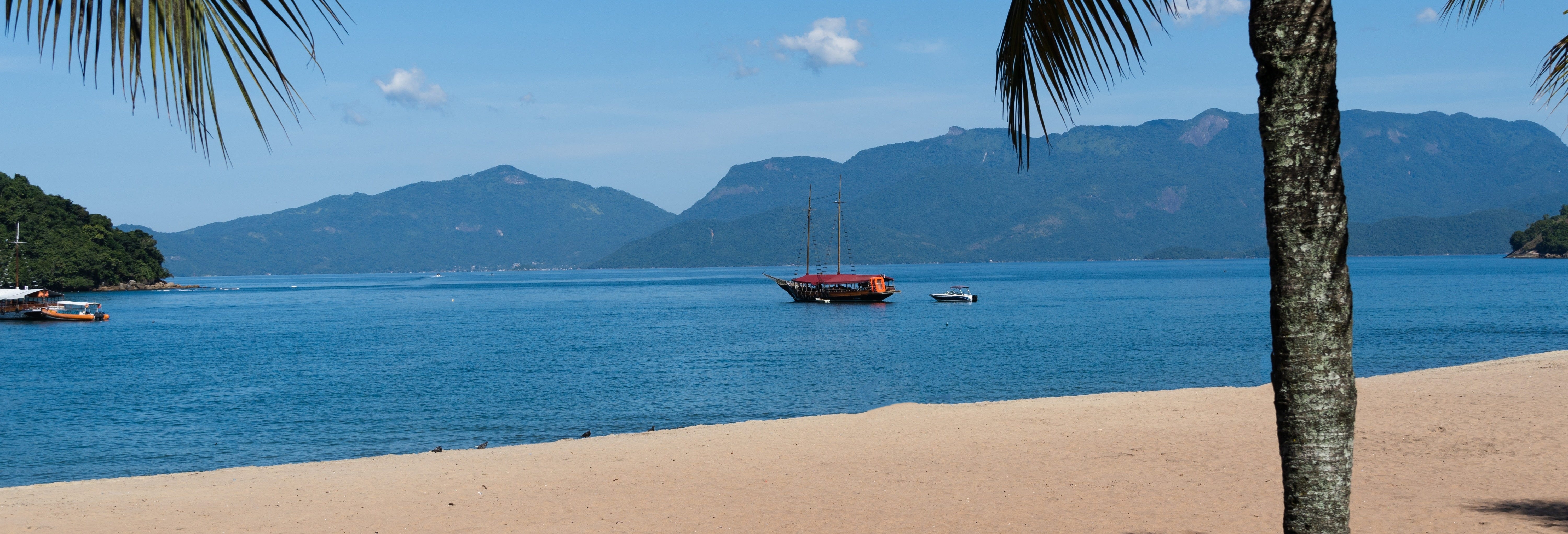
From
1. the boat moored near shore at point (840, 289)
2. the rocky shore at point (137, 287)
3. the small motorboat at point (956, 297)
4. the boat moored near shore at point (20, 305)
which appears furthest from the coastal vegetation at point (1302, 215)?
A: the rocky shore at point (137, 287)

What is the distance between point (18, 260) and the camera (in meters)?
103

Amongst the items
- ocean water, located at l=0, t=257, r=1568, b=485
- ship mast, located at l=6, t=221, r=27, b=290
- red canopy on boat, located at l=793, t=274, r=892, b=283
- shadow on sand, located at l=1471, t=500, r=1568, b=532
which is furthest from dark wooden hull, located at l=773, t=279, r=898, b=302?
shadow on sand, located at l=1471, t=500, r=1568, b=532

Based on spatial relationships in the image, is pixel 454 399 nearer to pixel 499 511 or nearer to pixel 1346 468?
pixel 499 511

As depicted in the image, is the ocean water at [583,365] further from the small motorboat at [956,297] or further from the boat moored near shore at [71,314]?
the small motorboat at [956,297]

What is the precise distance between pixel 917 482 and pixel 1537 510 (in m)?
6.24

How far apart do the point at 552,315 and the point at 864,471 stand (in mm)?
78970

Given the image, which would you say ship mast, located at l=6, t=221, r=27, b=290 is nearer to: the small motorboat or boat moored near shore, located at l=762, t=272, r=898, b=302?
boat moored near shore, located at l=762, t=272, r=898, b=302

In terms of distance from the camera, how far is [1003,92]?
400 cm

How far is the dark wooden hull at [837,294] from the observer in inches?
3652

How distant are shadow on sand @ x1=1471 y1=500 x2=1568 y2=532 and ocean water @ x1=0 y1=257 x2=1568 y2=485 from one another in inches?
707

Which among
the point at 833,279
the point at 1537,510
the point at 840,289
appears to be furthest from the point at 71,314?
the point at 1537,510

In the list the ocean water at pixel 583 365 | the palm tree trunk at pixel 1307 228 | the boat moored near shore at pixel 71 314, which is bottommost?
the ocean water at pixel 583 365

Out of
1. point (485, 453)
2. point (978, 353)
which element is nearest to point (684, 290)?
point (978, 353)

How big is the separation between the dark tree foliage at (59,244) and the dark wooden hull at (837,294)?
8038cm
